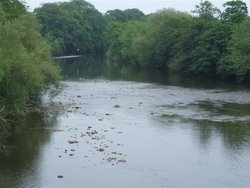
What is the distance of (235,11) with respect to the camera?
8012 centimetres

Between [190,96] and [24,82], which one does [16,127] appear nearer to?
[24,82]

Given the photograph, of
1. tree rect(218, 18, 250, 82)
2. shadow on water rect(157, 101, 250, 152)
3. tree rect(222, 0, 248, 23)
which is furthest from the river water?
tree rect(222, 0, 248, 23)

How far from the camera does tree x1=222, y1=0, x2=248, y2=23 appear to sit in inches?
3100

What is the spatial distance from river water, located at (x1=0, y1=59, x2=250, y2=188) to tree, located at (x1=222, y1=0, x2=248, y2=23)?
91.3ft

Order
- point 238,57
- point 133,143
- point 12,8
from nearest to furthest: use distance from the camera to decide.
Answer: point 133,143 < point 12,8 < point 238,57

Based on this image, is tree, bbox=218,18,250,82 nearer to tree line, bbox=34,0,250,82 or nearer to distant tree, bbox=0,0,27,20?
tree line, bbox=34,0,250,82

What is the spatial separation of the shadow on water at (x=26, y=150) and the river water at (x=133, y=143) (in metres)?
0.05

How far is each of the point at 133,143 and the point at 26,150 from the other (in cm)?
722

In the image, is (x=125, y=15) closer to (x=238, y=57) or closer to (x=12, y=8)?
(x=238, y=57)

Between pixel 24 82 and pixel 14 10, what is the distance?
18690 mm

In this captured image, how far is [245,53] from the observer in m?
64.5

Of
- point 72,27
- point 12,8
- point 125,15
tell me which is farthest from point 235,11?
point 125,15

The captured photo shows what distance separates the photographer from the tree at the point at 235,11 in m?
78.8

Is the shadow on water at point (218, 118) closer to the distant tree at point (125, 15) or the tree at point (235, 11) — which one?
the tree at point (235, 11)
